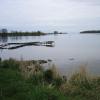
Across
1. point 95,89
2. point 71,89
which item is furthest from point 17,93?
point 95,89

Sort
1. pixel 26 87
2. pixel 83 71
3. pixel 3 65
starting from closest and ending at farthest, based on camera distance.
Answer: pixel 26 87
pixel 83 71
pixel 3 65

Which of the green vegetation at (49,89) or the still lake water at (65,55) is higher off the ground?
the green vegetation at (49,89)

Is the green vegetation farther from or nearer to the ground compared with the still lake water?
farther from the ground

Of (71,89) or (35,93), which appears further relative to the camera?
(71,89)

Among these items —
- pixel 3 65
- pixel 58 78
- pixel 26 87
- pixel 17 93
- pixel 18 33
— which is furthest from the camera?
pixel 18 33

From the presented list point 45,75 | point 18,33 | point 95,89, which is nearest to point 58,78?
point 45,75

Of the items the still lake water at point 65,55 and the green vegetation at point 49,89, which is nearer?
the green vegetation at point 49,89

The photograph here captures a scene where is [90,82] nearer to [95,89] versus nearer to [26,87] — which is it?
[95,89]

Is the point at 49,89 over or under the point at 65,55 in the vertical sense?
over

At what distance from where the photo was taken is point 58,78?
12328mm

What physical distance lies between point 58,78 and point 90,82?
6.96ft

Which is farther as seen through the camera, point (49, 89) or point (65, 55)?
point (65, 55)

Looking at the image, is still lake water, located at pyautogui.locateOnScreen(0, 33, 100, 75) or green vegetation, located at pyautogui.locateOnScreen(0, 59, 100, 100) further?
still lake water, located at pyautogui.locateOnScreen(0, 33, 100, 75)

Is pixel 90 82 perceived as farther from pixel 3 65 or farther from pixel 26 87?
pixel 3 65
